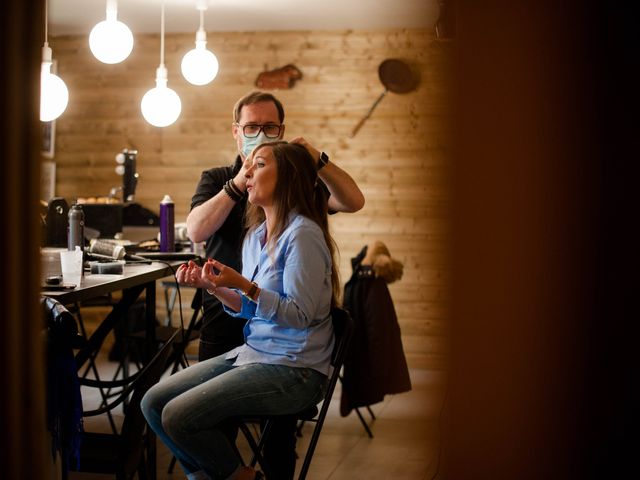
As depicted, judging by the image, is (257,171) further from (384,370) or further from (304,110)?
(304,110)

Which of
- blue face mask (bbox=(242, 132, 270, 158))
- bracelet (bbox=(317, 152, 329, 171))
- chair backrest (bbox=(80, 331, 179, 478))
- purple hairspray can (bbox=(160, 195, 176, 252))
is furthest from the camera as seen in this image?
purple hairspray can (bbox=(160, 195, 176, 252))

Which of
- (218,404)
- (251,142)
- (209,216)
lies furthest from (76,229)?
(218,404)

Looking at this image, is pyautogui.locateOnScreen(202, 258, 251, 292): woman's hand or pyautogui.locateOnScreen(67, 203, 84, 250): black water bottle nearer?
pyautogui.locateOnScreen(202, 258, 251, 292): woman's hand

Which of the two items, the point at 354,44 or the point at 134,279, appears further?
the point at 354,44

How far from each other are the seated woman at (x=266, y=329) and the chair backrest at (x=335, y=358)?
32 millimetres

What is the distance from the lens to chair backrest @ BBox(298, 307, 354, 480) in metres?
2.23

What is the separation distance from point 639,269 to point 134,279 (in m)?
2.01

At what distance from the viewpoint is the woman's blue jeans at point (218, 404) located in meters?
2.06

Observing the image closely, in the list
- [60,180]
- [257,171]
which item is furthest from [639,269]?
[60,180]

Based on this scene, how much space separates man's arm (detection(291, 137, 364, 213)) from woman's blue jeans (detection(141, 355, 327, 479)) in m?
0.65

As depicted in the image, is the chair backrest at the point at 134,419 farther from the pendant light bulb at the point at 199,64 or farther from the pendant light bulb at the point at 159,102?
the pendant light bulb at the point at 199,64

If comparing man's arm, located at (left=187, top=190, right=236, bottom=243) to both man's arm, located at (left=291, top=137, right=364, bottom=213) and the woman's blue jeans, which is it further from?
the woman's blue jeans

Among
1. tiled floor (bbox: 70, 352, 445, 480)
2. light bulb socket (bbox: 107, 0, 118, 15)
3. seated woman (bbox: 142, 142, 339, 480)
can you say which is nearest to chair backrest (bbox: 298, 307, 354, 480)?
seated woman (bbox: 142, 142, 339, 480)

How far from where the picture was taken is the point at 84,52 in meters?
6.18
